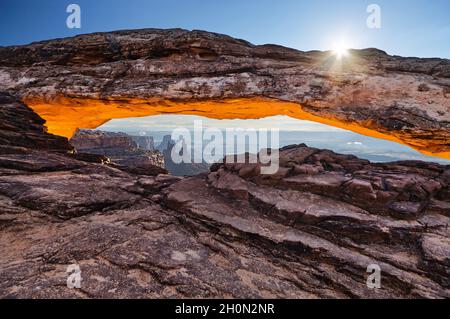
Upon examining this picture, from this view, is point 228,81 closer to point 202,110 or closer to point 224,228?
point 202,110

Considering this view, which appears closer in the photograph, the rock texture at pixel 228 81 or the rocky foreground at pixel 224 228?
the rocky foreground at pixel 224 228

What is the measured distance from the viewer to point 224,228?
10.8 meters

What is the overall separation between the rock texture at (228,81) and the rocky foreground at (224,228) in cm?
249

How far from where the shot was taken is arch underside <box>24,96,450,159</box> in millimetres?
14281

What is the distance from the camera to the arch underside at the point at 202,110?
1428cm

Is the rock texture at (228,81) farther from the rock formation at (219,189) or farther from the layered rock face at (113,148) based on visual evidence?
the layered rock face at (113,148)

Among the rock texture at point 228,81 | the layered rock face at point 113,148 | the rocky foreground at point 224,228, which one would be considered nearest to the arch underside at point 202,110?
the rock texture at point 228,81

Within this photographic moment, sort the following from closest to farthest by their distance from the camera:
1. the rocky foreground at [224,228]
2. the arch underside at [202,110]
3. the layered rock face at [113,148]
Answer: the rocky foreground at [224,228] → the arch underside at [202,110] → the layered rock face at [113,148]

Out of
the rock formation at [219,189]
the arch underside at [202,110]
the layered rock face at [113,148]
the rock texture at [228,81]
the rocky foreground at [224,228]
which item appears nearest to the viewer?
the rocky foreground at [224,228]

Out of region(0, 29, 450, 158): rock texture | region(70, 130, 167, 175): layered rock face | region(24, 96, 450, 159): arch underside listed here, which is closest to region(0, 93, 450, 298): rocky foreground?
region(24, 96, 450, 159): arch underside

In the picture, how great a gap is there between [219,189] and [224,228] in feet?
10.0

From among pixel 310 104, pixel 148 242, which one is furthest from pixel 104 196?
pixel 310 104

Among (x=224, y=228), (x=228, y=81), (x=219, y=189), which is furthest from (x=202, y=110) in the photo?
(x=224, y=228)

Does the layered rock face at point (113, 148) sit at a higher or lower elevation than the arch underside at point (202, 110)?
lower
